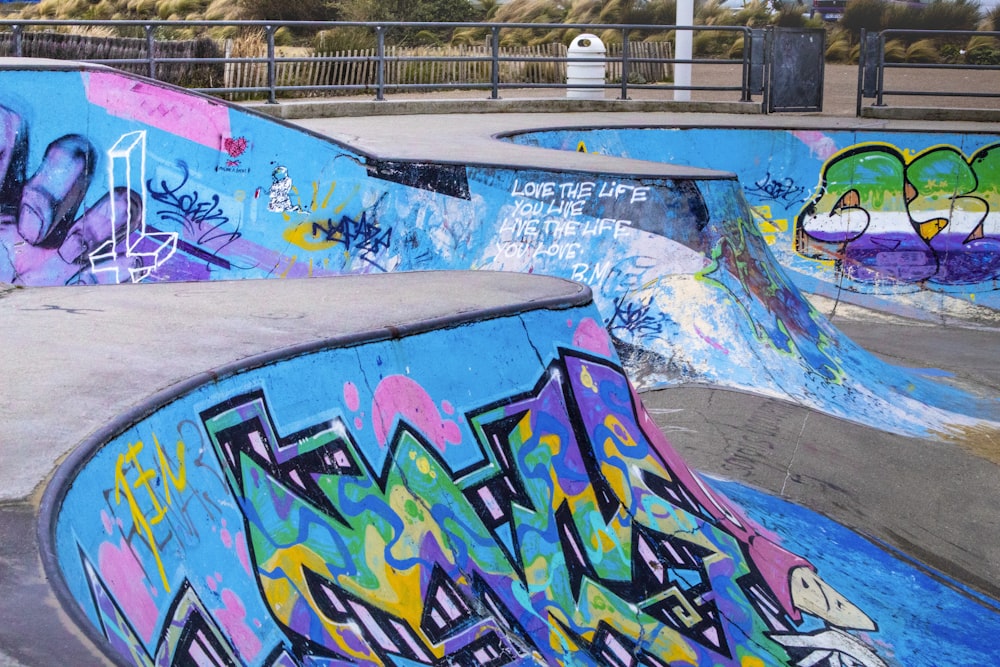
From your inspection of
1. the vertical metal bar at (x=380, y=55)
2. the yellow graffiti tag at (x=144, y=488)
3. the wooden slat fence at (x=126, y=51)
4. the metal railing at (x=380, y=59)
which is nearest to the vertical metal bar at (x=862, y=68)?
the metal railing at (x=380, y=59)

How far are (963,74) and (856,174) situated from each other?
1363cm

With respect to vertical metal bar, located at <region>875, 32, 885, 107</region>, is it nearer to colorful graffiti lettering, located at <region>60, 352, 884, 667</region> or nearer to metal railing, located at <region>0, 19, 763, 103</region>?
metal railing, located at <region>0, 19, 763, 103</region>

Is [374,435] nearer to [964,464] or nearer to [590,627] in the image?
[590,627]

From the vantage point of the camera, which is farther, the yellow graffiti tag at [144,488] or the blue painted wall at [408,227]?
the blue painted wall at [408,227]

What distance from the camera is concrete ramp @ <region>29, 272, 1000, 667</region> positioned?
2826 millimetres

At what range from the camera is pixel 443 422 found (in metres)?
4.27

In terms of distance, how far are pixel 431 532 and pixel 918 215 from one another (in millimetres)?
10961

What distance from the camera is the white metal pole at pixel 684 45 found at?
16.6 m

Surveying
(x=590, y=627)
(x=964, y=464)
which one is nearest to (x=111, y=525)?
(x=590, y=627)

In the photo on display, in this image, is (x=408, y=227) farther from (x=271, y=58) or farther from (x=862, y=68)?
(x=862, y=68)

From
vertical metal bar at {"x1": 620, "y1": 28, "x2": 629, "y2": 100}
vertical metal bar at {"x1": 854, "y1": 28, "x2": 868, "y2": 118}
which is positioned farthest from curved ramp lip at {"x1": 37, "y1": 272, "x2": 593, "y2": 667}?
vertical metal bar at {"x1": 854, "y1": 28, "x2": 868, "y2": 118}

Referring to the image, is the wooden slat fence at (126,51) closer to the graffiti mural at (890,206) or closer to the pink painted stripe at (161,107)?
the pink painted stripe at (161,107)

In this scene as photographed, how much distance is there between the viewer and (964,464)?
302 inches

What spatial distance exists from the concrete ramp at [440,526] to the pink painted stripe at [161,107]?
328cm
